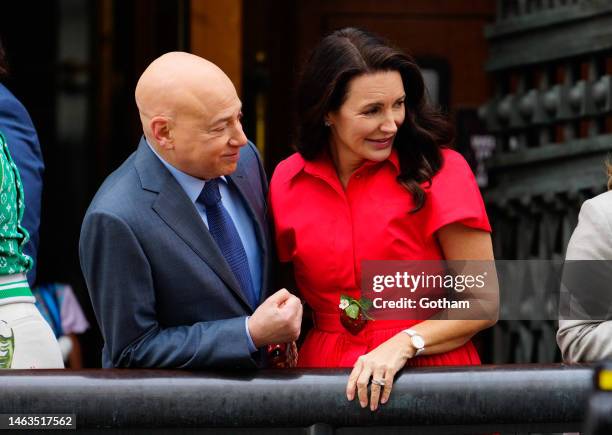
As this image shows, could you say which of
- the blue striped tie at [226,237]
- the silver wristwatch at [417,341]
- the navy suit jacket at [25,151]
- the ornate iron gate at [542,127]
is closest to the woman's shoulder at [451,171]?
the silver wristwatch at [417,341]

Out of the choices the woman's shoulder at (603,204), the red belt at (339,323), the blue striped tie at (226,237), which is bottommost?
the red belt at (339,323)

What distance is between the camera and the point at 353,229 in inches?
125

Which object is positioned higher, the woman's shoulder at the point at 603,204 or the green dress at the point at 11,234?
the woman's shoulder at the point at 603,204

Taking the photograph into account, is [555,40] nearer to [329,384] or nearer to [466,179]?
[466,179]

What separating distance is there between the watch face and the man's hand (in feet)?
0.91

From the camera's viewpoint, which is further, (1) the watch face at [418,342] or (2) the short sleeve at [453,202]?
(2) the short sleeve at [453,202]

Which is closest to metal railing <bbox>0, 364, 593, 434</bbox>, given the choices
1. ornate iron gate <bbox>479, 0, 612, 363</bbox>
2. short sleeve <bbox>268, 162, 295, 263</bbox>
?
short sleeve <bbox>268, 162, 295, 263</bbox>

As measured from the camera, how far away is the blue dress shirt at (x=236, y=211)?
2988 millimetres

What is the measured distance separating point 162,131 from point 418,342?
733 mm

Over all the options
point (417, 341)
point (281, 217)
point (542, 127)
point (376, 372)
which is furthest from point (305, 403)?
point (542, 127)

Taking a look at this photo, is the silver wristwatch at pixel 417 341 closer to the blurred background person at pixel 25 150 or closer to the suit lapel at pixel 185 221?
the suit lapel at pixel 185 221

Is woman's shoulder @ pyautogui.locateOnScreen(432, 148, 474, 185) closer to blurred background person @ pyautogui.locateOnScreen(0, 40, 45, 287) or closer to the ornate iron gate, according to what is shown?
blurred background person @ pyautogui.locateOnScreen(0, 40, 45, 287)

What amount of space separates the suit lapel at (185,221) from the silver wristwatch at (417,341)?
373 millimetres

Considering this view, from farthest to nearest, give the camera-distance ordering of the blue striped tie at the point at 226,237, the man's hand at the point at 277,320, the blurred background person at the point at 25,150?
the blurred background person at the point at 25,150 → the blue striped tie at the point at 226,237 → the man's hand at the point at 277,320
